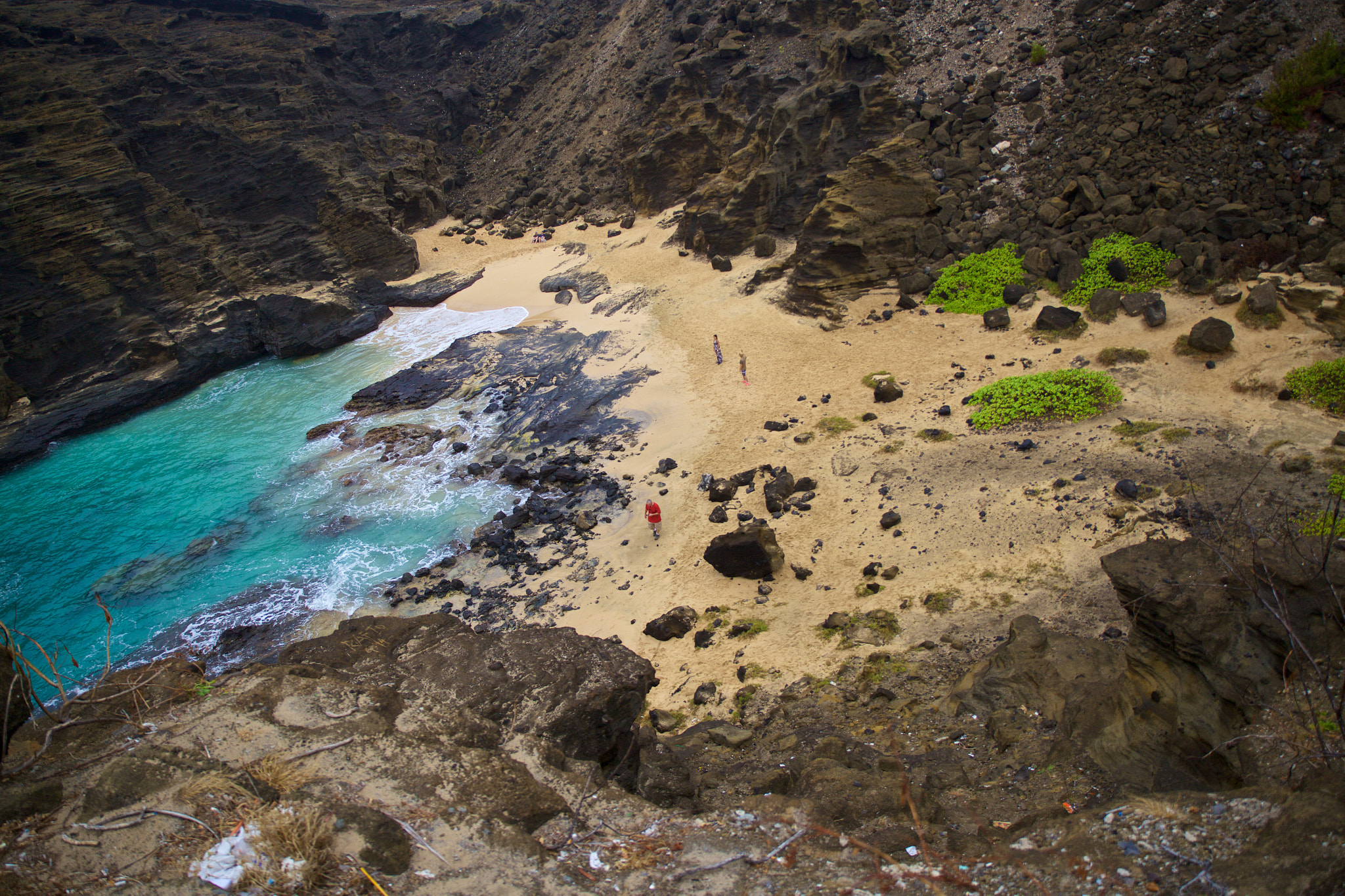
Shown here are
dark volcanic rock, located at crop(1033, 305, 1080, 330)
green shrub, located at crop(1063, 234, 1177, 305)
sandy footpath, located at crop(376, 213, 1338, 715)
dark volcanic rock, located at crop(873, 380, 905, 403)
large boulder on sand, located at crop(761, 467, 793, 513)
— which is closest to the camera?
sandy footpath, located at crop(376, 213, 1338, 715)

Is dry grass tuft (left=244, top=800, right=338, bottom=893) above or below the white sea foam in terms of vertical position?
below

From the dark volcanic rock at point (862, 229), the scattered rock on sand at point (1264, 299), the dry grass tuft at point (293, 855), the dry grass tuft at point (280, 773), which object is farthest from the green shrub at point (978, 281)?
the dry grass tuft at point (293, 855)

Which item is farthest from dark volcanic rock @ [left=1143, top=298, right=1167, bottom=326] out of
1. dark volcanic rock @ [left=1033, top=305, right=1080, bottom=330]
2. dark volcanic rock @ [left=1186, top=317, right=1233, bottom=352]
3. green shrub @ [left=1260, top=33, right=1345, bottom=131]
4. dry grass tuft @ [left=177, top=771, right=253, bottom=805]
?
dry grass tuft @ [left=177, top=771, right=253, bottom=805]

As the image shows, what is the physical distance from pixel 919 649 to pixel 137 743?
8554mm

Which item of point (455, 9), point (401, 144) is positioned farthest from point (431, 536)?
point (455, 9)

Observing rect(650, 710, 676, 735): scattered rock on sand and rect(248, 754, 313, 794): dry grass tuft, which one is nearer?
rect(248, 754, 313, 794): dry grass tuft

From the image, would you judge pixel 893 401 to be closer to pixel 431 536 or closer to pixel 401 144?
pixel 431 536

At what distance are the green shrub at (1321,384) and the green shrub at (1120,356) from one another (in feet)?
8.18

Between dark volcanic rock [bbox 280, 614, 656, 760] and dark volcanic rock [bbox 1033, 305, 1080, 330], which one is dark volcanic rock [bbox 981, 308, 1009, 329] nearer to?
dark volcanic rock [bbox 1033, 305, 1080, 330]

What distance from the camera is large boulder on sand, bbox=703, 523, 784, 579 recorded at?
38.4 ft

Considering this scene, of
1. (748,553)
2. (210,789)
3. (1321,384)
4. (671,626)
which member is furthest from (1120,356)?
(210,789)

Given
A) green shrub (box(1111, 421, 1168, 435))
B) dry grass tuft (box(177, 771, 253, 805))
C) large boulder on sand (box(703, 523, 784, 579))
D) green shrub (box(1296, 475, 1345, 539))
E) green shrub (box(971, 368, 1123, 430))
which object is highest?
dry grass tuft (box(177, 771, 253, 805))

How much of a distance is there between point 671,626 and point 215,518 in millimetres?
14237

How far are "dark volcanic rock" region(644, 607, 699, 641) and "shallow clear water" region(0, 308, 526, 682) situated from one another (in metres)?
6.47
